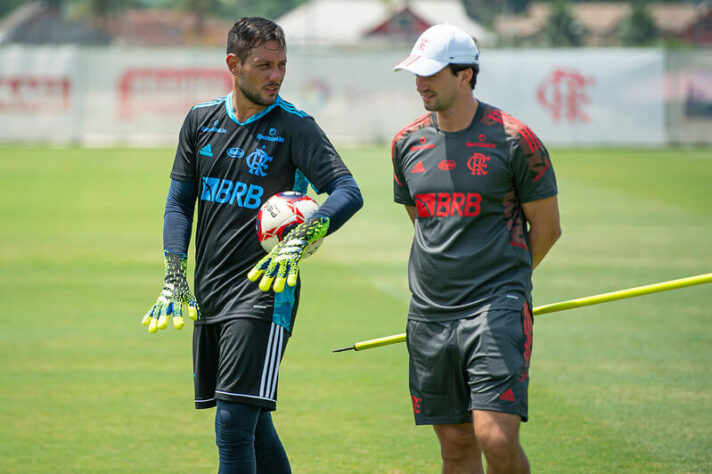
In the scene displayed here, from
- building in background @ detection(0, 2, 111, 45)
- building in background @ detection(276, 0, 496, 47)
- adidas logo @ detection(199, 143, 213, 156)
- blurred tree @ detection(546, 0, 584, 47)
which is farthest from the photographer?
building in background @ detection(276, 0, 496, 47)

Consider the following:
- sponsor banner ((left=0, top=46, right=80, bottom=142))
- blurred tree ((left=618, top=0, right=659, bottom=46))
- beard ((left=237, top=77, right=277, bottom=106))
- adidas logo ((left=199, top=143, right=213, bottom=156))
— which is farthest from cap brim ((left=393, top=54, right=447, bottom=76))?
blurred tree ((left=618, top=0, right=659, bottom=46))

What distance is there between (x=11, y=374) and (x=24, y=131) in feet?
81.4

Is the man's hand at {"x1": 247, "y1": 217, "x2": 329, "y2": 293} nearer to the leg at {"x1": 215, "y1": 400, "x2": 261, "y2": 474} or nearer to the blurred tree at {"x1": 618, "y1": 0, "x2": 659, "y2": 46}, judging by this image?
the leg at {"x1": 215, "y1": 400, "x2": 261, "y2": 474}

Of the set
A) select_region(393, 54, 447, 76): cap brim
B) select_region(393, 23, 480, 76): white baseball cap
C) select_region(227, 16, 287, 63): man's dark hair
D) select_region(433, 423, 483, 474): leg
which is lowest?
select_region(433, 423, 483, 474): leg

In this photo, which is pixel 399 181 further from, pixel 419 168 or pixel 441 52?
pixel 441 52

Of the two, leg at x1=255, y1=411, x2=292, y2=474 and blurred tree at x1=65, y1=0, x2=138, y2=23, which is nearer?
leg at x1=255, y1=411, x2=292, y2=474

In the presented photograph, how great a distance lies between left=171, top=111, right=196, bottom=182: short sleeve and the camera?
4.91m

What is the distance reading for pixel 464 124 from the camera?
15.0 feet

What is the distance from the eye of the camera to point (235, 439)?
4.56m

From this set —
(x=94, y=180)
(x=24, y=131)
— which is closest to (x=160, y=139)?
(x=24, y=131)

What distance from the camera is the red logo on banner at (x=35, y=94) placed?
31.0 meters

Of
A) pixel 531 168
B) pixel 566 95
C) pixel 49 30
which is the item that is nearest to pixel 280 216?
pixel 531 168

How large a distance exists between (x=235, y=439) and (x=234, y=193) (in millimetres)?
1169

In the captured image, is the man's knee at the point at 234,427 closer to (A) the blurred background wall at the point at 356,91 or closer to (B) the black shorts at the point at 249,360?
(B) the black shorts at the point at 249,360
